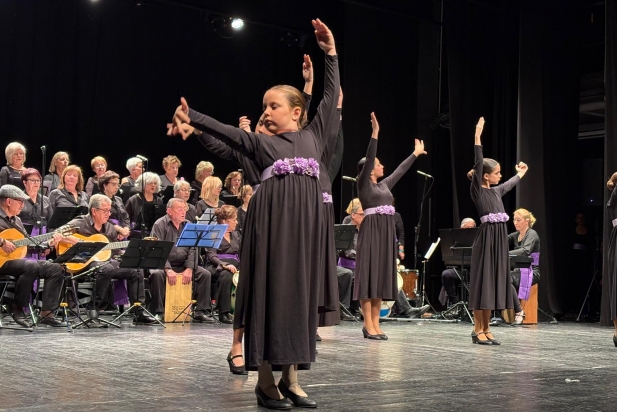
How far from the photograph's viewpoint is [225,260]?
9.70 meters

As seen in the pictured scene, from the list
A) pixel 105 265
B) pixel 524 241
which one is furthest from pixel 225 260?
pixel 524 241

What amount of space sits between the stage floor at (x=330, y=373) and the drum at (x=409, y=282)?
3483 mm

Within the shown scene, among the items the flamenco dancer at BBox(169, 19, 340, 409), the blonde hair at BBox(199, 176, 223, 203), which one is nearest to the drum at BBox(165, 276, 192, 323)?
the blonde hair at BBox(199, 176, 223, 203)

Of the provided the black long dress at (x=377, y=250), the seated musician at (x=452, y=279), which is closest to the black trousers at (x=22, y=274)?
the black long dress at (x=377, y=250)

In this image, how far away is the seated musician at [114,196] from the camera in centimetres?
945

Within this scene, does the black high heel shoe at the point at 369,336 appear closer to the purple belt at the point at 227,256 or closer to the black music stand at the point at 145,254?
the black music stand at the point at 145,254

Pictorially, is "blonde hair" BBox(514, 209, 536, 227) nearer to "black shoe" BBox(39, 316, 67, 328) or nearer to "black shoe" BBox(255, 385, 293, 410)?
"black shoe" BBox(39, 316, 67, 328)

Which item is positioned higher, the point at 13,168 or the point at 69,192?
the point at 13,168

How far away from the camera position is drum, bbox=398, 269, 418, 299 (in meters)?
11.3

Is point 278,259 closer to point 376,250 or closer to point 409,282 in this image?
point 376,250

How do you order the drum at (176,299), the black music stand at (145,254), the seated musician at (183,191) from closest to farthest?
the black music stand at (145,254) < the drum at (176,299) < the seated musician at (183,191)

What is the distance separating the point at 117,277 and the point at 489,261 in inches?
157

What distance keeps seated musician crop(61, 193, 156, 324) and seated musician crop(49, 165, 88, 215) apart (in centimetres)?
59

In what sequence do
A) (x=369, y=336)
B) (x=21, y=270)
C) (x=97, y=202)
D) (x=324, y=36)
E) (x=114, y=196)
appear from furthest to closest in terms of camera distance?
(x=114, y=196) → (x=97, y=202) → (x=21, y=270) → (x=369, y=336) → (x=324, y=36)
